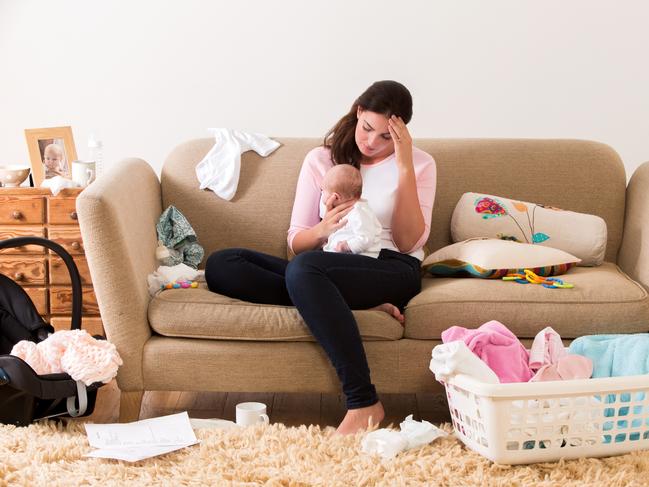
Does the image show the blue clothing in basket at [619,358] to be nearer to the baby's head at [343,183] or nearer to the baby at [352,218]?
the baby at [352,218]

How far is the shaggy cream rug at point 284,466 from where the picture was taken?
6.86 ft

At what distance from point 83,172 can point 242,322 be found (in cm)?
102

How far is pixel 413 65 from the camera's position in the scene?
145 inches

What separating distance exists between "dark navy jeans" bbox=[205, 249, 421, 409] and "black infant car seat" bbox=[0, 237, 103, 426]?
0.47 metres

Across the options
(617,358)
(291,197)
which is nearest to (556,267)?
(617,358)

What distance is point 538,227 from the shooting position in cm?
291

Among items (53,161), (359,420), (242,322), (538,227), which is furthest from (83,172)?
(538,227)

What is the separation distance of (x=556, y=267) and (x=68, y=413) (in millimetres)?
1494

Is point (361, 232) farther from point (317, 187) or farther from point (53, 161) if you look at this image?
point (53, 161)

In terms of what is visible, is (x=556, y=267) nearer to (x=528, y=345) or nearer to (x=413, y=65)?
(x=528, y=345)

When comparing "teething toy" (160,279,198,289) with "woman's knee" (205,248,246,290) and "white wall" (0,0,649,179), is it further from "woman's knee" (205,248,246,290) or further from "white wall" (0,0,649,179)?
"white wall" (0,0,649,179)

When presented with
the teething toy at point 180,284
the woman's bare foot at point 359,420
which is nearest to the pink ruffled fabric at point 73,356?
the teething toy at point 180,284

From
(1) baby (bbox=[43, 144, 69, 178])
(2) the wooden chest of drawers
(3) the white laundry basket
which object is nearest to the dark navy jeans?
(3) the white laundry basket

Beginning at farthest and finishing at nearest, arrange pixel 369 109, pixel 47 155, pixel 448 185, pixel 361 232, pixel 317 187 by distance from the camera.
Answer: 1. pixel 47 155
2. pixel 448 185
3. pixel 317 187
4. pixel 369 109
5. pixel 361 232
